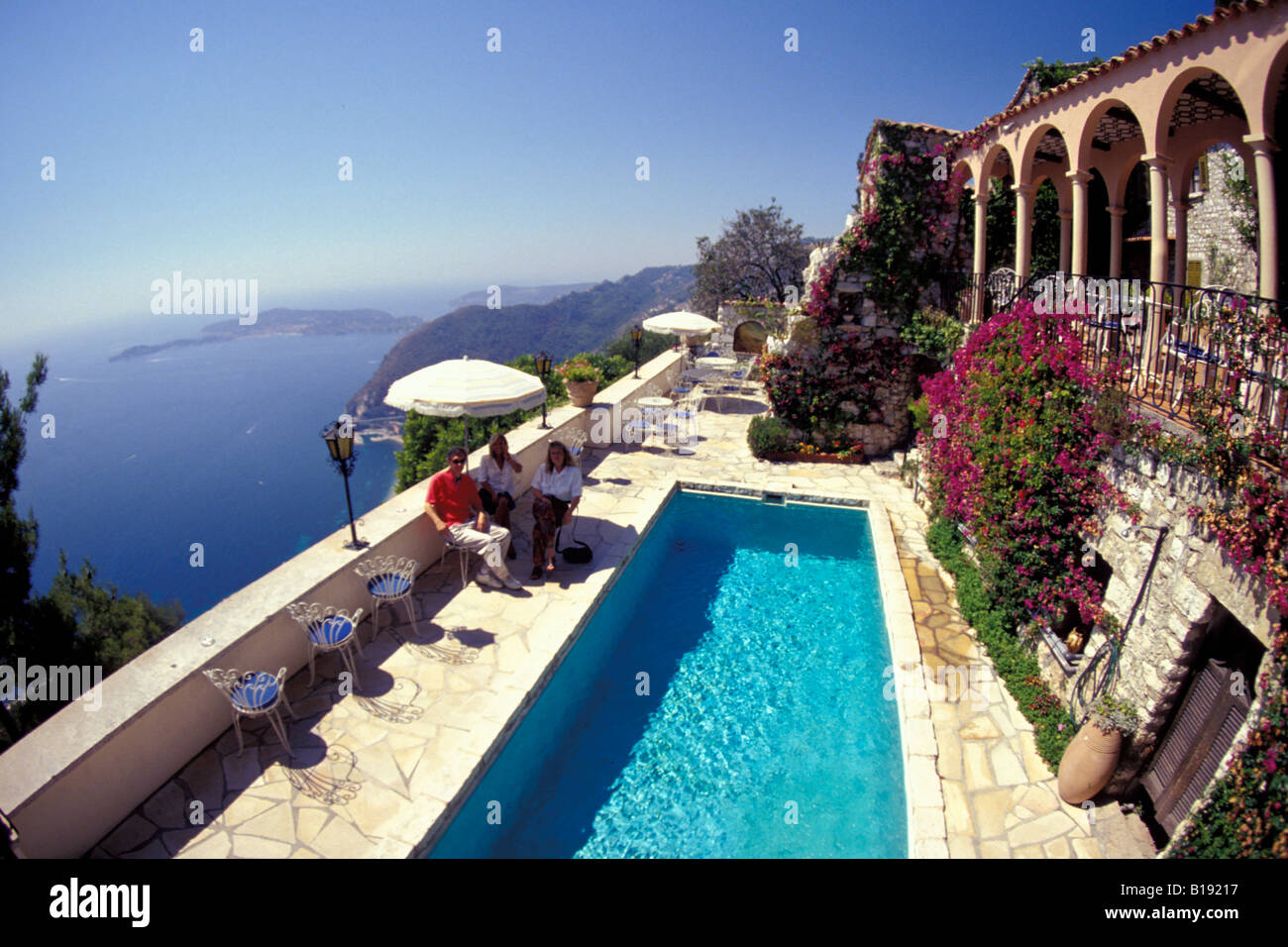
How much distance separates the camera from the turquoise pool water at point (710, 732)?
5.19 m

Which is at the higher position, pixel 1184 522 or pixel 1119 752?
pixel 1184 522

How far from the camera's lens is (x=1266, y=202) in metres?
6.30

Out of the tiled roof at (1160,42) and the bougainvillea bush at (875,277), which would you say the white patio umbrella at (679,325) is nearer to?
the bougainvillea bush at (875,277)

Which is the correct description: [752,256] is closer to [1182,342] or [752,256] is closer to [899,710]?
[1182,342]

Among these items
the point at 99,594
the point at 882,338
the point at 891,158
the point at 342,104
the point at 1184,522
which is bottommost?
the point at 99,594

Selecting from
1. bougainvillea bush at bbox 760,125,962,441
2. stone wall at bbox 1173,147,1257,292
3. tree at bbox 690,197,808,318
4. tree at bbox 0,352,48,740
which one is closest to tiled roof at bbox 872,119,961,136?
bougainvillea bush at bbox 760,125,962,441

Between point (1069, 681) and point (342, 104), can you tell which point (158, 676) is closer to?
point (1069, 681)

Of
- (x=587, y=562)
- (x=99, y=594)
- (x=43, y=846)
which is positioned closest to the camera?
(x=43, y=846)

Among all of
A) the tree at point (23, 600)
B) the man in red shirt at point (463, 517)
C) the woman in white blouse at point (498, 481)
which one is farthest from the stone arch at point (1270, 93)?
the tree at point (23, 600)

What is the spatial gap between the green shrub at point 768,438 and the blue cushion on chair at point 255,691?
10.2 m

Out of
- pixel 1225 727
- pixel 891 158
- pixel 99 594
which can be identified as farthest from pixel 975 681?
pixel 99 594
